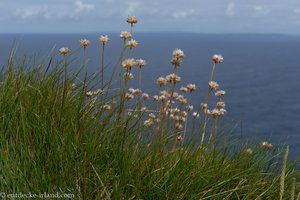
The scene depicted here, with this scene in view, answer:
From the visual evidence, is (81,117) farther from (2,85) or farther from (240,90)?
(240,90)

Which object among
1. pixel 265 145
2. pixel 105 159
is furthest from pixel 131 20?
pixel 265 145

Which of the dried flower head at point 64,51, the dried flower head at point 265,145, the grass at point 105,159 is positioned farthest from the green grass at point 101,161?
the dried flower head at point 64,51

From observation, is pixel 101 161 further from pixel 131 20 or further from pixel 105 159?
pixel 131 20

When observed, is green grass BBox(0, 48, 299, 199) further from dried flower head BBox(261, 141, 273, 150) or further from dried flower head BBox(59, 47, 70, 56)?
dried flower head BBox(59, 47, 70, 56)

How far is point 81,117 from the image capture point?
4727 mm

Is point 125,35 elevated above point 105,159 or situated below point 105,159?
above

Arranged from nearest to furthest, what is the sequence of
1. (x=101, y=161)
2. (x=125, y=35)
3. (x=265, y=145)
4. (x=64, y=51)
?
1. (x=101, y=161)
2. (x=125, y=35)
3. (x=64, y=51)
4. (x=265, y=145)

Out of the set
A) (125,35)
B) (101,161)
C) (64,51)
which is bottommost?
(101,161)

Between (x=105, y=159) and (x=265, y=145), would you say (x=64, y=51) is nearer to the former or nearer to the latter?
(x=105, y=159)

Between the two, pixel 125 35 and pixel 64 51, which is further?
pixel 64 51

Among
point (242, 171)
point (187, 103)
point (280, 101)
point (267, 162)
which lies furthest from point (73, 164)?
point (280, 101)

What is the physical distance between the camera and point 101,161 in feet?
A: 14.0

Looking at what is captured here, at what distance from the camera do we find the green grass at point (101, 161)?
3.78 m

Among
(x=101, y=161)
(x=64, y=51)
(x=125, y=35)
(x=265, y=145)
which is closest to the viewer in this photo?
(x=101, y=161)
